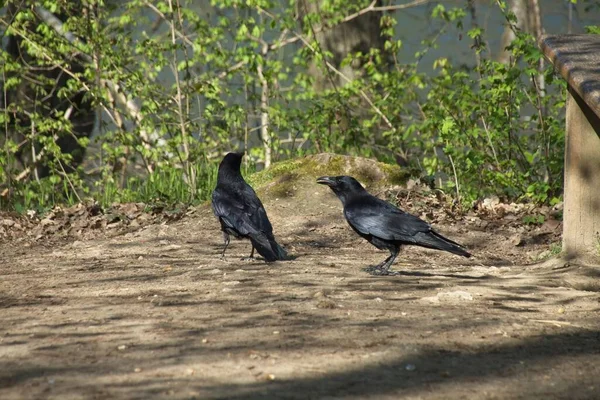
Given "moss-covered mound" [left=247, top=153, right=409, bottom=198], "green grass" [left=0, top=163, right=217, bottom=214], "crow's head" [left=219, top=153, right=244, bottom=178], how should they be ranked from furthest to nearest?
"green grass" [left=0, top=163, right=217, bottom=214] → "moss-covered mound" [left=247, top=153, right=409, bottom=198] → "crow's head" [left=219, top=153, right=244, bottom=178]

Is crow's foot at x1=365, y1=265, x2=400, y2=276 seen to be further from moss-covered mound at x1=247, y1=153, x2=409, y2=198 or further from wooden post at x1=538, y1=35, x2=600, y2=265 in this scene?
moss-covered mound at x1=247, y1=153, x2=409, y2=198

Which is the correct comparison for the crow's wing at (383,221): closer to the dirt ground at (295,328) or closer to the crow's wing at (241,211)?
the dirt ground at (295,328)

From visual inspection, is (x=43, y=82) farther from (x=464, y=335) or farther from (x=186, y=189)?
(x=464, y=335)

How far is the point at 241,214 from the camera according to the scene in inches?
331

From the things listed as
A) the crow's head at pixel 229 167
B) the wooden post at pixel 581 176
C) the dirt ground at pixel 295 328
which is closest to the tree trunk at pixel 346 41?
the crow's head at pixel 229 167

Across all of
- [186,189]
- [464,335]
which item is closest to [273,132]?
[186,189]

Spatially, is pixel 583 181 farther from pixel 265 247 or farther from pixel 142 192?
pixel 142 192

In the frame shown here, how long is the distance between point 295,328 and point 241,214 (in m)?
3.10

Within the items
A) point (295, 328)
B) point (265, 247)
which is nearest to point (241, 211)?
point (265, 247)

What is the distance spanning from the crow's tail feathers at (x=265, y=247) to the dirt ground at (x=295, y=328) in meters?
0.09

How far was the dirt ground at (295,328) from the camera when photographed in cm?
434

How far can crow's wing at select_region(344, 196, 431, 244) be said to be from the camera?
762 centimetres

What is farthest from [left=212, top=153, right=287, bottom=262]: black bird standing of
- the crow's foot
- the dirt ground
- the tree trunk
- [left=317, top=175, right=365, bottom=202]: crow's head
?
the tree trunk

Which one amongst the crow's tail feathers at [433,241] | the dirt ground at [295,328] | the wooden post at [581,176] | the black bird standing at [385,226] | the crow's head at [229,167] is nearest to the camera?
the dirt ground at [295,328]
